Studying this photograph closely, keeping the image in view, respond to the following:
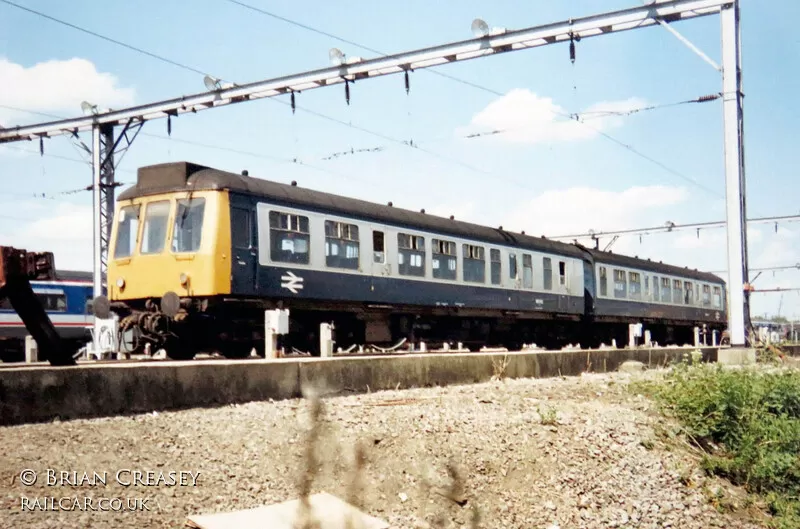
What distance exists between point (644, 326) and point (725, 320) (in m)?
10.2

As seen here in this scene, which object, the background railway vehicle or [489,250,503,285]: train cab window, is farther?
the background railway vehicle

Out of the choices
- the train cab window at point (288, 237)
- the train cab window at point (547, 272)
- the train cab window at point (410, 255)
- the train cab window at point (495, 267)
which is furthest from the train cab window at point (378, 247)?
the train cab window at point (547, 272)

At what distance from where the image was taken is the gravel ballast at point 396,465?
4.56 meters

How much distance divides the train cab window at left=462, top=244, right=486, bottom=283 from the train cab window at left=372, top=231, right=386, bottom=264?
10.5 feet

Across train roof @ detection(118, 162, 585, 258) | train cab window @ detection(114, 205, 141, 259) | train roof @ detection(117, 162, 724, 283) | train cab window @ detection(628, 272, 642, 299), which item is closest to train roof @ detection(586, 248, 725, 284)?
train cab window @ detection(628, 272, 642, 299)

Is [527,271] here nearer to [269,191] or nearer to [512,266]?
[512,266]

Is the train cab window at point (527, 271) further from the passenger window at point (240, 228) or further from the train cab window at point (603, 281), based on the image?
the passenger window at point (240, 228)

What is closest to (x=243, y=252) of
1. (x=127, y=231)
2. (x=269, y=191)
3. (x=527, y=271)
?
(x=269, y=191)

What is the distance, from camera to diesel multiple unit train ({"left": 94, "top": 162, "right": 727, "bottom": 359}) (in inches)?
484

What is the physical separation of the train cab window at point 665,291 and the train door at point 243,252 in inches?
816

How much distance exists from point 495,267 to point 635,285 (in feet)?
31.9

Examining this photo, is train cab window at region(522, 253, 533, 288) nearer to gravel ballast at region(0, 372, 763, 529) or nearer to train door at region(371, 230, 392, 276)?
train door at region(371, 230, 392, 276)

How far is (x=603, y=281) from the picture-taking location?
2536 cm

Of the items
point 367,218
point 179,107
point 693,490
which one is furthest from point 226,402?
point 179,107
